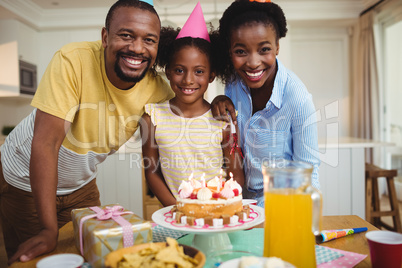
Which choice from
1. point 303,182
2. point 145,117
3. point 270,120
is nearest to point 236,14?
point 270,120

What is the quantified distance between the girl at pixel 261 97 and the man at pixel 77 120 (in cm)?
33

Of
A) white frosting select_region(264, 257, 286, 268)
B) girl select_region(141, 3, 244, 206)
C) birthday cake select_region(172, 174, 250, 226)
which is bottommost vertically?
white frosting select_region(264, 257, 286, 268)

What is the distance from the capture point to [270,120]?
1.50 m

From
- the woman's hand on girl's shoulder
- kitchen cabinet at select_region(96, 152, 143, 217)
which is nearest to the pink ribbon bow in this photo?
the woman's hand on girl's shoulder

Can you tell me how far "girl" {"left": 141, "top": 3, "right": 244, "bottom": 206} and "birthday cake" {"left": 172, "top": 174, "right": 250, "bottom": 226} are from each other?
403 millimetres

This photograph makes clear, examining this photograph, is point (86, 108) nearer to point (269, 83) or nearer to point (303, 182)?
point (269, 83)

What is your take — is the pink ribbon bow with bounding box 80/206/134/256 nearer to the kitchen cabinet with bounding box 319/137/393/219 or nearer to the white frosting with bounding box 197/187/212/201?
the white frosting with bounding box 197/187/212/201

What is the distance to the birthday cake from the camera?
1.00 meters

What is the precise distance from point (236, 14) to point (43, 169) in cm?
95

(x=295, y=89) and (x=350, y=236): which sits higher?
(x=295, y=89)

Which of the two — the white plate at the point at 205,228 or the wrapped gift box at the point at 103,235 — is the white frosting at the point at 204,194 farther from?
the wrapped gift box at the point at 103,235

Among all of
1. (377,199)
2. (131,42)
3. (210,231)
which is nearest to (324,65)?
(377,199)

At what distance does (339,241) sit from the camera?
3.45ft

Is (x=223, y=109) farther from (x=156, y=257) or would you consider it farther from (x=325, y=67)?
(x=325, y=67)
